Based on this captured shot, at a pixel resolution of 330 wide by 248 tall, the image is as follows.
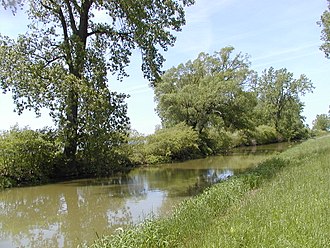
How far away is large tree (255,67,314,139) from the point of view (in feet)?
223

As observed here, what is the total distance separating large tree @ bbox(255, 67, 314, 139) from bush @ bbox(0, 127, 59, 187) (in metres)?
53.8

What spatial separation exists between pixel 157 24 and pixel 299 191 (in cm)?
1417

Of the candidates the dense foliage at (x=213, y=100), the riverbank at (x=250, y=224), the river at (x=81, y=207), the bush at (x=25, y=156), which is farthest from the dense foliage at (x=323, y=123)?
the riverbank at (x=250, y=224)

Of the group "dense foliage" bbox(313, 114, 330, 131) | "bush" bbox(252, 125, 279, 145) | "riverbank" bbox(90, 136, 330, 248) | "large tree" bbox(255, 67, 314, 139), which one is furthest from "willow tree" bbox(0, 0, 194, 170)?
"dense foliage" bbox(313, 114, 330, 131)

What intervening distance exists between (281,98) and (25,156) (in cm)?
6062

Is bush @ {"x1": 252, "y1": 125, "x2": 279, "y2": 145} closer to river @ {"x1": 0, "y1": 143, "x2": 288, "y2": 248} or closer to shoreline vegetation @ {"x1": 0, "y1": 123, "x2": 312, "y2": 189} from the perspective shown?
shoreline vegetation @ {"x1": 0, "y1": 123, "x2": 312, "y2": 189}

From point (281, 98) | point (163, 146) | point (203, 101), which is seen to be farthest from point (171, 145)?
Result: point (281, 98)

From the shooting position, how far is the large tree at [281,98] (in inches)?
2677

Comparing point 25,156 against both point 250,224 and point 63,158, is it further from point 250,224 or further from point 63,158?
point 250,224

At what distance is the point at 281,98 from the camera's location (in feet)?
230

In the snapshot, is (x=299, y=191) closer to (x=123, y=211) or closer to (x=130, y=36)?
(x=123, y=211)

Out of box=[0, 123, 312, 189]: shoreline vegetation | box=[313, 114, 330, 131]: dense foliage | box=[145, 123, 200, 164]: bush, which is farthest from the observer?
box=[313, 114, 330, 131]: dense foliage

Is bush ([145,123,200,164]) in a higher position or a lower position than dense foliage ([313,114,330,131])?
lower

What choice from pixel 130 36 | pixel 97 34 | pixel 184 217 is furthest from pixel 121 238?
pixel 97 34
